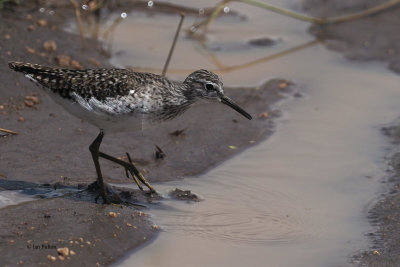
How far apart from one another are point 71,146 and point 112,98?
1.61 metres

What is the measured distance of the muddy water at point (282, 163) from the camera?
6.87 meters

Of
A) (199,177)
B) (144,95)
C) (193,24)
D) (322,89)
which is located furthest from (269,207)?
(193,24)

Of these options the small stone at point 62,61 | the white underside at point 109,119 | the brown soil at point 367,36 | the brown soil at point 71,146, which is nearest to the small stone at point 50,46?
the brown soil at point 71,146

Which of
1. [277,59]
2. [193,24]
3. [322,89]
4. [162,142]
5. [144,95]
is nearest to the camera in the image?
[144,95]

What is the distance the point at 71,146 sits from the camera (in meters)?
8.43

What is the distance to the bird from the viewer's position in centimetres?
702

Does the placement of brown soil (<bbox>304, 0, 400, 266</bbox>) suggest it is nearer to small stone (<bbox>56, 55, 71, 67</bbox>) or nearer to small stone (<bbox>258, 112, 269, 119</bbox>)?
small stone (<bbox>258, 112, 269, 119</bbox>)

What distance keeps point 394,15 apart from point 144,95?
7.16 meters

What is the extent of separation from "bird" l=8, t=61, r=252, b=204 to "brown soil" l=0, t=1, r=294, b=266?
545 millimetres

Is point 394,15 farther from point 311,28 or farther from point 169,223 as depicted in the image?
point 169,223

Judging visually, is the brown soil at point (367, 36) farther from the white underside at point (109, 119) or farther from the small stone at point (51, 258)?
the small stone at point (51, 258)

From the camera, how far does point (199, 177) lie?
834cm

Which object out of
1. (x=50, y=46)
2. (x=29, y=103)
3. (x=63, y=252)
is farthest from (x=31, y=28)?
(x=63, y=252)

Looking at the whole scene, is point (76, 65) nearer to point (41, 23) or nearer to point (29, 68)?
point (41, 23)
